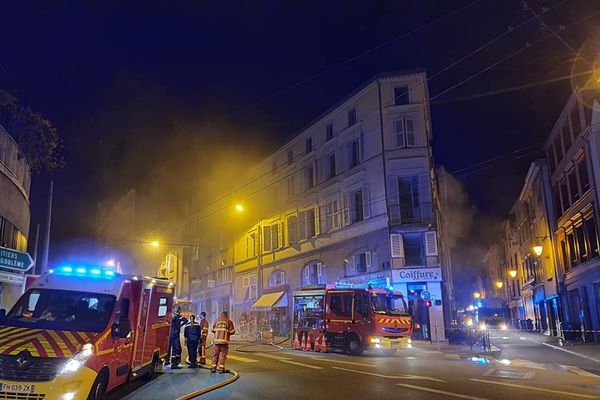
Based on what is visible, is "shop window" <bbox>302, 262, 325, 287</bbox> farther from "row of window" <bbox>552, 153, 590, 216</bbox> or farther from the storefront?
"row of window" <bbox>552, 153, 590, 216</bbox>

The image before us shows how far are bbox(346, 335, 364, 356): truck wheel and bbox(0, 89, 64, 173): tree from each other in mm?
13285

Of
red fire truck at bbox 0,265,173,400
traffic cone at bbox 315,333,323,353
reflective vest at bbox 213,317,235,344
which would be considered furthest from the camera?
traffic cone at bbox 315,333,323,353

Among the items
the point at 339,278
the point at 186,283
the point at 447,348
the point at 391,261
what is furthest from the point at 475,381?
the point at 186,283

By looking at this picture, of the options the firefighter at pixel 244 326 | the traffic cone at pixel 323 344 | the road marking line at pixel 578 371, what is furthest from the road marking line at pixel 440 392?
the firefighter at pixel 244 326

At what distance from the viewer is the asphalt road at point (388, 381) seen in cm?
948

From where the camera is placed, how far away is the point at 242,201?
1731 inches

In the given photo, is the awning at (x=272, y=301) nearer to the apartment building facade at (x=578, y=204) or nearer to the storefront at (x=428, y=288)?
the storefront at (x=428, y=288)

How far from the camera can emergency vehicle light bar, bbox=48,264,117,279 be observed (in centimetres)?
922

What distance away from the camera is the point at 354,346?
1934cm

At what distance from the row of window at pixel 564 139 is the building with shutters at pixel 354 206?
788 cm

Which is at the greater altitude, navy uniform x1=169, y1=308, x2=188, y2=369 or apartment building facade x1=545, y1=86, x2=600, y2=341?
apartment building facade x1=545, y1=86, x2=600, y2=341

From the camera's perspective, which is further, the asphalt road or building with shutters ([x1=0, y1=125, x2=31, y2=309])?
building with shutters ([x1=0, y1=125, x2=31, y2=309])

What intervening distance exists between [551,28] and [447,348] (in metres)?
15.6

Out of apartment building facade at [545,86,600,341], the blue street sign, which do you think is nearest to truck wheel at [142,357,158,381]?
the blue street sign
